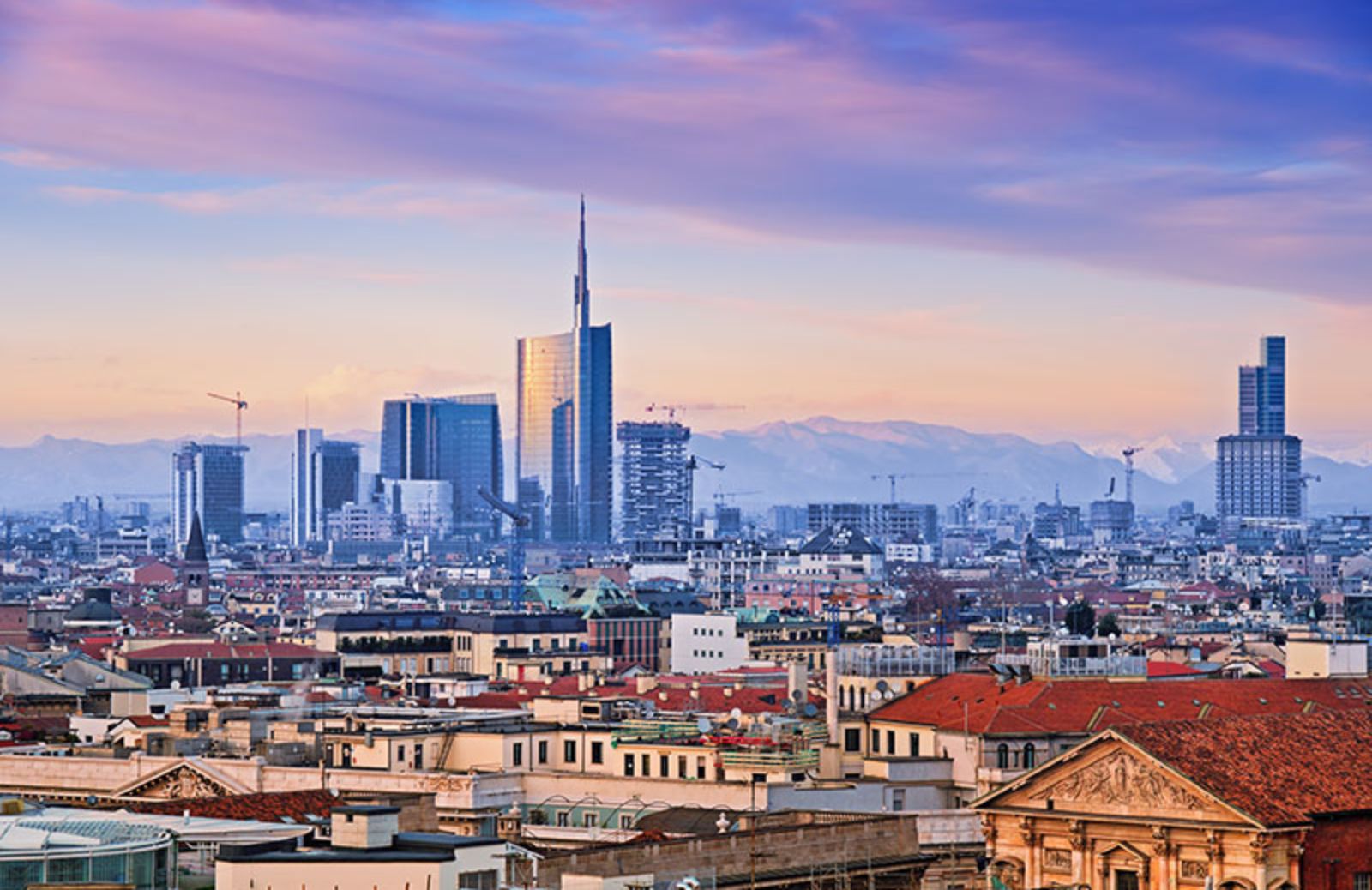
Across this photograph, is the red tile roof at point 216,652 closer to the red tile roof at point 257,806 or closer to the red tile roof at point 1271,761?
the red tile roof at point 257,806

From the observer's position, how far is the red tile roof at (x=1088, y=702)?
6406 cm

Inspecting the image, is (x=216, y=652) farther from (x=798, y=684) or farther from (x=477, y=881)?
(x=477, y=881)

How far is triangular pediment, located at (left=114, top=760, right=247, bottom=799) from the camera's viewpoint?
54.4m

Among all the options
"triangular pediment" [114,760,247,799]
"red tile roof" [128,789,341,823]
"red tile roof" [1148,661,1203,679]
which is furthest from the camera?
"red tile roof" [1148,661,1203,679]

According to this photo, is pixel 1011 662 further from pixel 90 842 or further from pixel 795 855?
pixel 90 842

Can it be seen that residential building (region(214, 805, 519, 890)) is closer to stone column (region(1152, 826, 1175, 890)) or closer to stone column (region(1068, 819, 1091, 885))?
stone column (region(1152, 826, 1175, 890))

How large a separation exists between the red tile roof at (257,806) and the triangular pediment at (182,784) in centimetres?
515

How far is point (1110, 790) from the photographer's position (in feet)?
168

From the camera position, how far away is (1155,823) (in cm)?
5028

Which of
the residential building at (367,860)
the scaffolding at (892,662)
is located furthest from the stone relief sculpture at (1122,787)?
the scaffolding at (892,662)

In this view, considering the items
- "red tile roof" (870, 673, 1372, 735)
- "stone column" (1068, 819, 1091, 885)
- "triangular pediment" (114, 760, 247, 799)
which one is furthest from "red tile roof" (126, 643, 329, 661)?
"stone column" (1068, 819, 1091, 885)

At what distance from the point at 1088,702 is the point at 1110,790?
48.2ft

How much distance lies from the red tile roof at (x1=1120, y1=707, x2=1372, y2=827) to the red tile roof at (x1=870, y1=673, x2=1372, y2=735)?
33.9ft

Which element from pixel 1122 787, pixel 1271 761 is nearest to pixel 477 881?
pixel 1122 787
